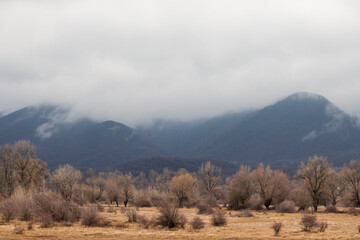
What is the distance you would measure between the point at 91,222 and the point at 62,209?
4.82 m

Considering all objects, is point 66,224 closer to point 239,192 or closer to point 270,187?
point 239,192

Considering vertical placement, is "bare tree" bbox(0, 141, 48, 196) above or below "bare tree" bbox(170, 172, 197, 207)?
above

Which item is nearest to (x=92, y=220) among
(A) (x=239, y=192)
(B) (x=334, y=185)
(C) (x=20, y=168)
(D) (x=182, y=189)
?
(C) (x=20, y=168)

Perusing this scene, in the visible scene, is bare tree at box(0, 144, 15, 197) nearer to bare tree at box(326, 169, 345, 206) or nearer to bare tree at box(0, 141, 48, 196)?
bare tree at box(0, 141, 48, 196)

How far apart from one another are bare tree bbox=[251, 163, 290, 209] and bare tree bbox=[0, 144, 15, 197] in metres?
49.1

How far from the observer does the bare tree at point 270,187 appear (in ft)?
240

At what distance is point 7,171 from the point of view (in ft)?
237

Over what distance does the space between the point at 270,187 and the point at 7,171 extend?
53129 mm

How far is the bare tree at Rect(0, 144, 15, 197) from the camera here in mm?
71000

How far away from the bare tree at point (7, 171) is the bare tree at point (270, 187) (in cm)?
4913

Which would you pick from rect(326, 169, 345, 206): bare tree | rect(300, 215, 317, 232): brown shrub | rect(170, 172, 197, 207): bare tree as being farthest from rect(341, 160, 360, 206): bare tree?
rect(300, 215, 317, 232): brown shrub

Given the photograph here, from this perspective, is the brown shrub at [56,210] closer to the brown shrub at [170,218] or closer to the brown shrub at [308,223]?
the brown shrub at [170,218]

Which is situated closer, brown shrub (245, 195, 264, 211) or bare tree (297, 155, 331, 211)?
bare tree (297, 155, 331, 211)

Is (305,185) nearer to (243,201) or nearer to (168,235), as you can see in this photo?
(243,201)
